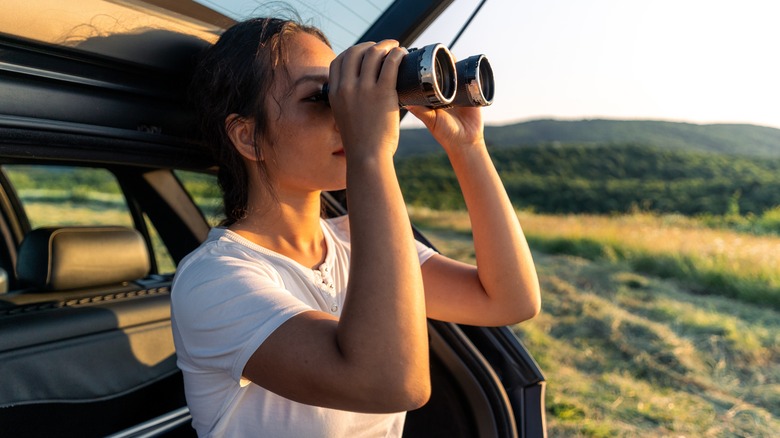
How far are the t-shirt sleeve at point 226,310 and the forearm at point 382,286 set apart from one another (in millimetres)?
104

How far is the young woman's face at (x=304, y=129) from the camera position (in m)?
1.17

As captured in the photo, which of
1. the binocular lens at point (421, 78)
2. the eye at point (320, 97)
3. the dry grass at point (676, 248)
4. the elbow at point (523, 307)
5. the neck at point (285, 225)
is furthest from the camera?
the dry grass at point (676, 248)

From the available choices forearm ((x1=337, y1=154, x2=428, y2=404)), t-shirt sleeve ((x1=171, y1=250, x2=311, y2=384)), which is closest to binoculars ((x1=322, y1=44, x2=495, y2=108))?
forearm ((x1=337, y1=154, x2=428, y2=404))

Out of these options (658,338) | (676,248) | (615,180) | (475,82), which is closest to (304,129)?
(475,82)

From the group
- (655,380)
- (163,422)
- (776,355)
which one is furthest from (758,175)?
(163,422)

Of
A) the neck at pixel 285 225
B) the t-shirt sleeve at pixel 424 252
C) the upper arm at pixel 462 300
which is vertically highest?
the neck at pixel 285 225

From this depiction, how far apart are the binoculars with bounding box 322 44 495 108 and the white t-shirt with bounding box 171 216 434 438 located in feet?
0.99

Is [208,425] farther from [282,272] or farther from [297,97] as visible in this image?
[297,97]

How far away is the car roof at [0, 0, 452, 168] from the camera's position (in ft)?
3.08

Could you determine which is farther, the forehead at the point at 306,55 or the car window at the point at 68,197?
the car window at the point at 68,197

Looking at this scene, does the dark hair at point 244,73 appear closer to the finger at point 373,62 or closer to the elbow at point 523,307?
the finger at point 373,62

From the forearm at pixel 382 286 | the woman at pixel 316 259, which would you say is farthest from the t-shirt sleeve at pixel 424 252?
the forearm at pixel 382 286

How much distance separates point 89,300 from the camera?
1516mm

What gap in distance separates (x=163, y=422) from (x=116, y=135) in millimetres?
692
